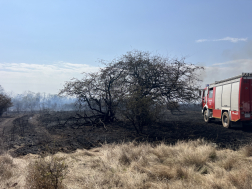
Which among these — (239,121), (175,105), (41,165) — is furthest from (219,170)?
(175,105)

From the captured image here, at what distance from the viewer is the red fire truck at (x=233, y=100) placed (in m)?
11.1

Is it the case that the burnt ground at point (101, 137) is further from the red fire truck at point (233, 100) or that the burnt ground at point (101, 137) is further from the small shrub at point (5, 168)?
the small shrub at point (5, 168)

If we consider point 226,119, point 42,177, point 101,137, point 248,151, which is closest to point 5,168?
point 42,177

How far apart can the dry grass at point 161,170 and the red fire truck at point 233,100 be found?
19.1 feet

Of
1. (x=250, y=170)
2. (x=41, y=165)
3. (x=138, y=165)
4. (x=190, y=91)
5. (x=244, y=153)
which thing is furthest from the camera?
(x=190, y=91)

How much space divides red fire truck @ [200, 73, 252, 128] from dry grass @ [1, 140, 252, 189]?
5830mm

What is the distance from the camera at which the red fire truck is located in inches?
438

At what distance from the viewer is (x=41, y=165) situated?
397 centimetres

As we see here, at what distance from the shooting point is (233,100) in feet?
39.1

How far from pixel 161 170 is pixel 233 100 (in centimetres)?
882

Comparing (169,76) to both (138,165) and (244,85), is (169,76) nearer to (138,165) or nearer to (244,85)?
(244,85)

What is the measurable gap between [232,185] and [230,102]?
9234 mm

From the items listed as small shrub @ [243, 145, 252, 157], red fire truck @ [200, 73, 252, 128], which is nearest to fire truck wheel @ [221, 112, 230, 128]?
red fire truck @ [200, 73, 252, 128]

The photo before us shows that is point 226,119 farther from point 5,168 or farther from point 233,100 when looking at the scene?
point 5,168
